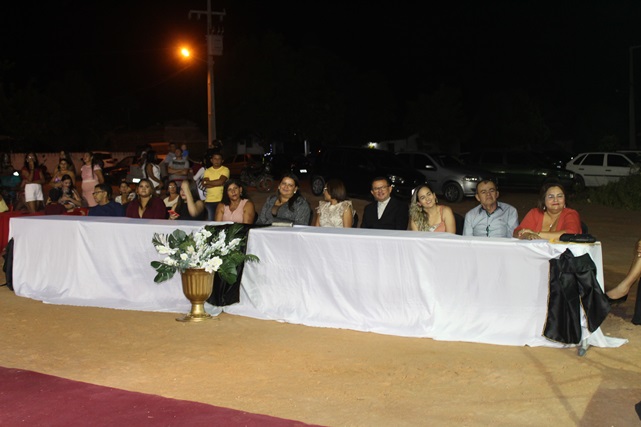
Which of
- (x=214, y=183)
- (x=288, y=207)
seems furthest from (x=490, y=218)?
(x=214, y=183)

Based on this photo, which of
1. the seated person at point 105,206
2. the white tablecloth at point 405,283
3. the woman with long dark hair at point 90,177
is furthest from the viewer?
the woman with long dark hair at point 90,177

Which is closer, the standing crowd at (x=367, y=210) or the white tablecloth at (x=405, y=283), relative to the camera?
the white tablecloth at (x=405, y=283)

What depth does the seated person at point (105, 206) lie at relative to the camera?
39.2 feet

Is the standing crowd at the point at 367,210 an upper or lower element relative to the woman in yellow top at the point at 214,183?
lower

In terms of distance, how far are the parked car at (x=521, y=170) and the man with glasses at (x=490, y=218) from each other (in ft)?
63.4

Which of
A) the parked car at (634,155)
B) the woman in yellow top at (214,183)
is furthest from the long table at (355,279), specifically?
the parked car at (634,155)

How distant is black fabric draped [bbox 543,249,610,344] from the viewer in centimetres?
702

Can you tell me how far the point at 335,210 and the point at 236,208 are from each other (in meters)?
1.32

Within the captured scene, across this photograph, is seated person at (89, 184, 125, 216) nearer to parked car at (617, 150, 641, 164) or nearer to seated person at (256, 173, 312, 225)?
seated person at (256, 173, 312, 225)

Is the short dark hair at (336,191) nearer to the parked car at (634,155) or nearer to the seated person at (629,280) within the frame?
the seated person at (629,280)

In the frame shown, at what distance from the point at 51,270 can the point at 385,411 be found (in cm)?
610

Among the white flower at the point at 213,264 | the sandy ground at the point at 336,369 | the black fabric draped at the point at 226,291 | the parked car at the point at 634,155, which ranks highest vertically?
the parked car at the point at 634,155

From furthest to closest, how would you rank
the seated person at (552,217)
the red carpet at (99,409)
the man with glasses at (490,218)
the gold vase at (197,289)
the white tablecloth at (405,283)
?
the man with glasses at (490,218)
the gold vase at (197,289)
the seated person at (552,217)
the white tablecloth at (405,283)
the red carpet at (99,409)

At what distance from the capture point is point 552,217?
8273 millimetres
